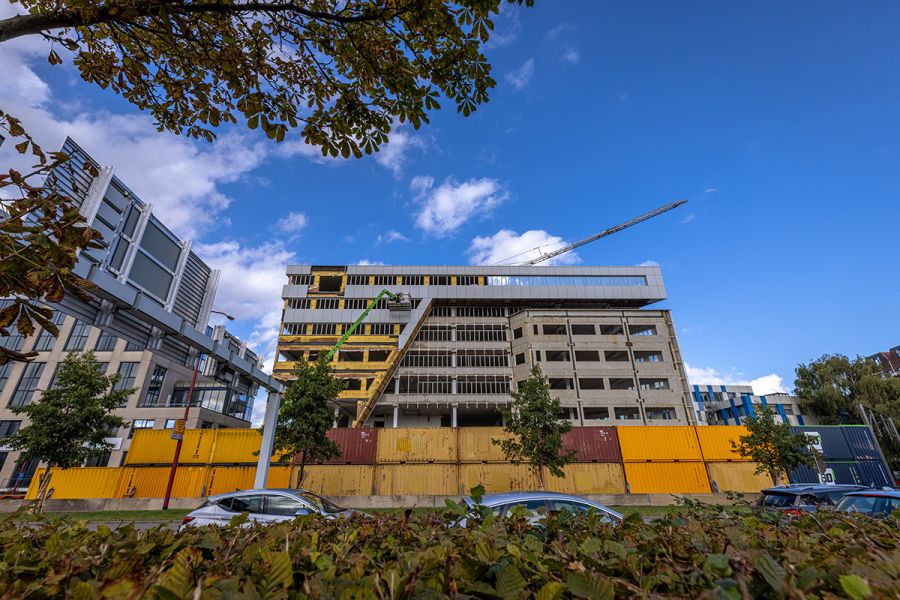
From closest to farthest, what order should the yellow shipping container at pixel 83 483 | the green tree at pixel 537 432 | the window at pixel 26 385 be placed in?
the yellow shipping container at pixel 83 483, the green tree at pixel 537 432, the window at pixel 26 385

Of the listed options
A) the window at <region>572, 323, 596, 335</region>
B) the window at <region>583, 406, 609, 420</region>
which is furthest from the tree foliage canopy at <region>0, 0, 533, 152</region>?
the window at <region>572, 323, 596, 335</region>

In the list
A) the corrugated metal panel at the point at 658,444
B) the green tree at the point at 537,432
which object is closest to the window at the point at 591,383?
the corrugated metal panel at the point at 658,444

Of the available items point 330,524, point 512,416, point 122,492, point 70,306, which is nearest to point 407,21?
point 330,524

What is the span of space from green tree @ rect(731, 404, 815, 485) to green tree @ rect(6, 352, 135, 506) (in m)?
34.8

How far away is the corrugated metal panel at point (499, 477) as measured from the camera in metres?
21.5

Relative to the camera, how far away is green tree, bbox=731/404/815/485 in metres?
19.7

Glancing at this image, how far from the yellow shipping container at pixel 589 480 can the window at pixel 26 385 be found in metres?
57.2

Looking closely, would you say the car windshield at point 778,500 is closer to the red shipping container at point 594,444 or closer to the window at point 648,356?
the red shipping container at point 594,444

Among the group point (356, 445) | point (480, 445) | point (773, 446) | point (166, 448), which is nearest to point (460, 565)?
point (480, 445)

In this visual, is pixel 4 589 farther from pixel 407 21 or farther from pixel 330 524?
pixel 407 21

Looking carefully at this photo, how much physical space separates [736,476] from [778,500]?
583 inches

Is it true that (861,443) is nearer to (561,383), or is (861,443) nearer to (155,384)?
(561,383)

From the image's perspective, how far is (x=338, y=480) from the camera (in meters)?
21.0

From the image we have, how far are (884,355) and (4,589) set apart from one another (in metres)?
133
